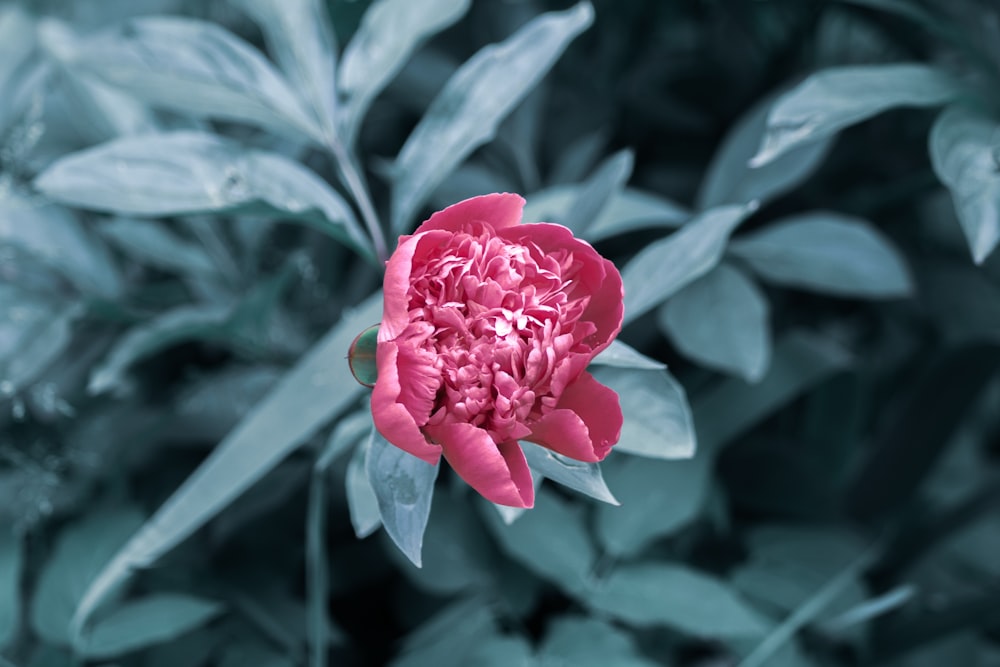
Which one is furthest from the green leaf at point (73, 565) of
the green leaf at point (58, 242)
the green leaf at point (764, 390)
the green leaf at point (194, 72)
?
the green leaf at point (764, 390)

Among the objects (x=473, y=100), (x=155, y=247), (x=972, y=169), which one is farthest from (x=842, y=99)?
(x=155, y=247)

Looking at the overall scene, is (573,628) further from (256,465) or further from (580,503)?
(256,465)

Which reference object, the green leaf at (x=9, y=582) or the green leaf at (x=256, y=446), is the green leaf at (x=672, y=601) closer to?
the green leaf at (x=256, y=446)

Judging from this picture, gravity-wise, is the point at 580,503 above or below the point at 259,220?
below

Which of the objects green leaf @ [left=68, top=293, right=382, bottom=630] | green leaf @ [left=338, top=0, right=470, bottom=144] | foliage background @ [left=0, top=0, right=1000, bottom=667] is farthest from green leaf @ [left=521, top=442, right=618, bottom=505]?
green leaf @ [left=338, top=0, right=470, bottom=144]

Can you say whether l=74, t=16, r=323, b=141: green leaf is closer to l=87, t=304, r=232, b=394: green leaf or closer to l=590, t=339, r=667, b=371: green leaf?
l=87, t=304, r=232, b=394: green leaf

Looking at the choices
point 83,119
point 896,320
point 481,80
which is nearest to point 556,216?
point 481,80

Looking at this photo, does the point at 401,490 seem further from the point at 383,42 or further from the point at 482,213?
the point at 383,42
